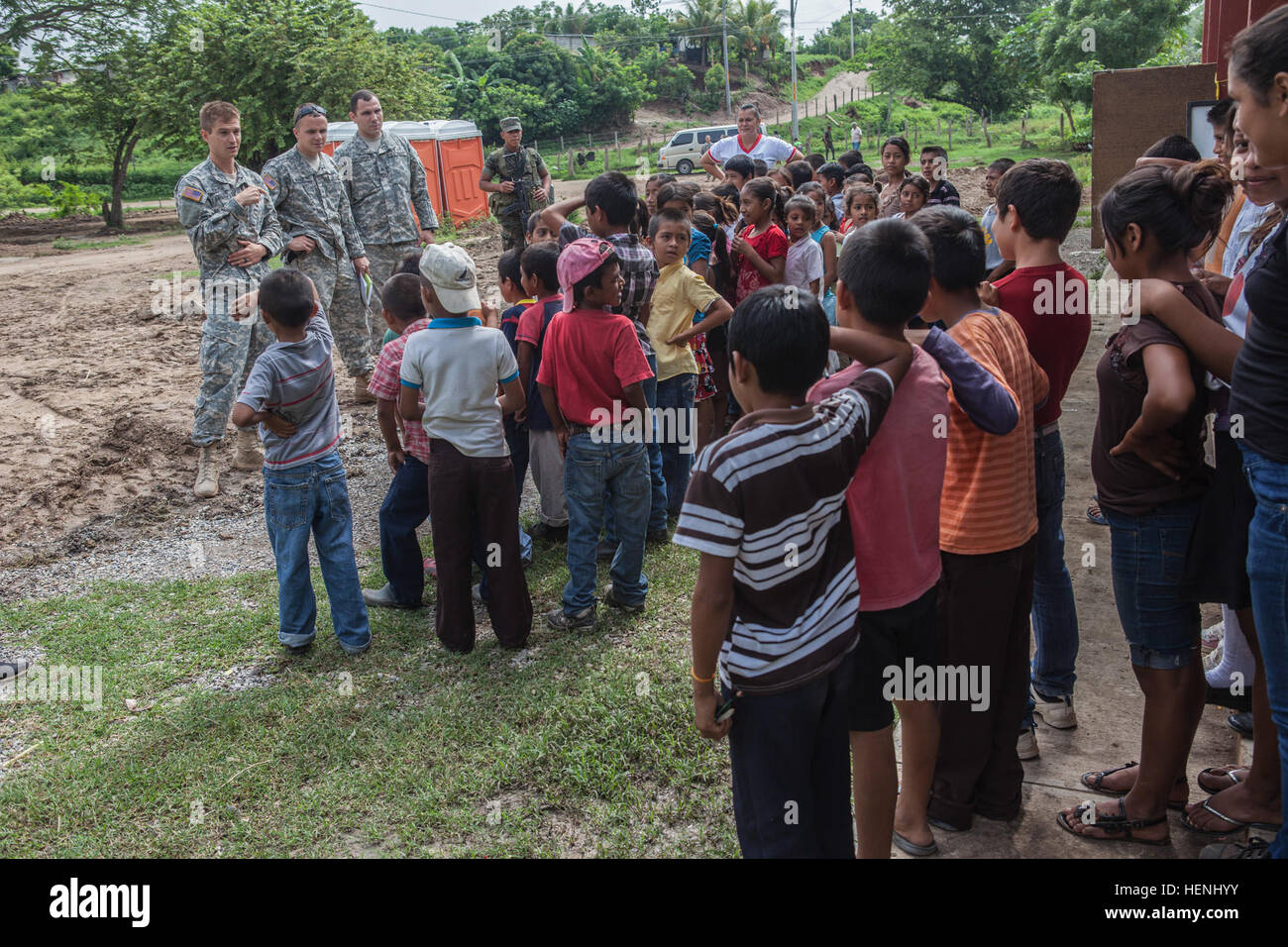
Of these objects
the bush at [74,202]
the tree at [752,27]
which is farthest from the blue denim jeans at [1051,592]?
the tree at [752,27]

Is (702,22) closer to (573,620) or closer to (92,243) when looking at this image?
(92,243)

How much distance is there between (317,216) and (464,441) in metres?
3.89

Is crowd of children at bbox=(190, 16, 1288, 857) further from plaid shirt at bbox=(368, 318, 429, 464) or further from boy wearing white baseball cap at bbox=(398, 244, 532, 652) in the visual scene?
plaid shirt at bbox=(368, 318, 429, 464)

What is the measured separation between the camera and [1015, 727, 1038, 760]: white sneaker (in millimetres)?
3395

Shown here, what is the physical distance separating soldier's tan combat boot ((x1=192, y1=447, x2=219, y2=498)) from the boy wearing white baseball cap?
9.87ft

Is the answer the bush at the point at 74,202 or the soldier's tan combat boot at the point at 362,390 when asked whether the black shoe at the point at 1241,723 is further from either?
the bush at the point at 74,202

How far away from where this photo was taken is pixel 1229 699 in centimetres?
367

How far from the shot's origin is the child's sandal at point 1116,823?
292cm

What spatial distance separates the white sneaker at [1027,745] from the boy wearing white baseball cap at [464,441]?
2160 mm

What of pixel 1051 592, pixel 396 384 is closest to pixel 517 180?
pixel 396 384

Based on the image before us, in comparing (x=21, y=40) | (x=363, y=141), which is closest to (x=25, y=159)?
(x=21, y=40)

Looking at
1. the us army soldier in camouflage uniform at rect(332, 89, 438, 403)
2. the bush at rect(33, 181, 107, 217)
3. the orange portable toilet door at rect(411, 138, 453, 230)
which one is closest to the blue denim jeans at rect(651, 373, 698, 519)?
the us army soldier in camouflage uniform at rect(332, 89, 438, 403)

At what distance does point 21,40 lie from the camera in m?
26.3
